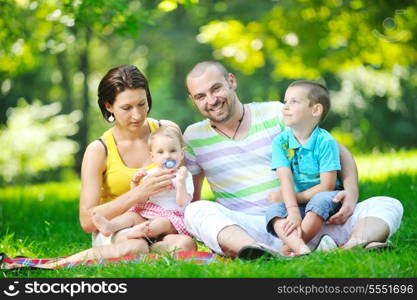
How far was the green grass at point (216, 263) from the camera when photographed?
3613mm

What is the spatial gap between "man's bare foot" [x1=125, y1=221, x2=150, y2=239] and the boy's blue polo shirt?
911 mm

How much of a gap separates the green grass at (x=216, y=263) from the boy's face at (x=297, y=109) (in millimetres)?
920

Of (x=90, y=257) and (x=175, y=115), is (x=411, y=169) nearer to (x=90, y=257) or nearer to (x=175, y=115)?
(x=90, y=257)

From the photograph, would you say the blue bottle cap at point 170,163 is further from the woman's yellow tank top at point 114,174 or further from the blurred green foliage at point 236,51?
the blurred green foliage at point 236,51

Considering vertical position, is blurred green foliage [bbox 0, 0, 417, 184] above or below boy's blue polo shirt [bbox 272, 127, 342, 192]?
above

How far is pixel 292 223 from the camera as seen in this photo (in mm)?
4188

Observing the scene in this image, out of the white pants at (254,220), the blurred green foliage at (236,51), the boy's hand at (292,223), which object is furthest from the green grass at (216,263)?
the blurred green foliage at (236,51)

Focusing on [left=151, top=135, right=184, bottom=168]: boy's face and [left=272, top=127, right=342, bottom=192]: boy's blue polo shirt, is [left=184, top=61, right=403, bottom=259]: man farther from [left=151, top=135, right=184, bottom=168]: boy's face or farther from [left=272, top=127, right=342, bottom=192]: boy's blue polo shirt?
[left=151, top=135, right=184, bottom=168]: boy's face

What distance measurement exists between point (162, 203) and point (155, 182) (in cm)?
25

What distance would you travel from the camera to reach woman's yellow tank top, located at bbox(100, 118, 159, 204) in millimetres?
4750

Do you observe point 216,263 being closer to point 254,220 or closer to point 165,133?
point 254,220

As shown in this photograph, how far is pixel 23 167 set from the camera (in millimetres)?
20719

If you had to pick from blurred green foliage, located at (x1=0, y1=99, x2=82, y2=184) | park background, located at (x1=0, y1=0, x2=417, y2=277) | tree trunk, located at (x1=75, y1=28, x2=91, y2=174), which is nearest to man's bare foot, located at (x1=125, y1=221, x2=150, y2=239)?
park background, located at (x1=0, y1=0, x2=417, y2=277)

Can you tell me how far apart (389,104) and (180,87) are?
7.07 metres
